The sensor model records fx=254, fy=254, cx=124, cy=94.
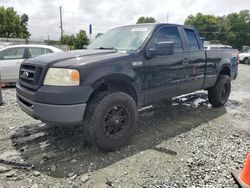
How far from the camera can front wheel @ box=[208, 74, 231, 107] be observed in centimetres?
645

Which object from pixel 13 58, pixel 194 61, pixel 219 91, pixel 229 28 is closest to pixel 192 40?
pixel 194 61

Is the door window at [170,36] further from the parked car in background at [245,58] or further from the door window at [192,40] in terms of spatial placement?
the parked car in background at [245,58]

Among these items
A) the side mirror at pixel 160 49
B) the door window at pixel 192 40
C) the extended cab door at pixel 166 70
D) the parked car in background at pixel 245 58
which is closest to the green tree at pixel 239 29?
the parked car in background at pixel 245 58

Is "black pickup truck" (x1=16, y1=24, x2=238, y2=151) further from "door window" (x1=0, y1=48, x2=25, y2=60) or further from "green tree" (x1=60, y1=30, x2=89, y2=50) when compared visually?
"green tree" (x1=60, y1=30, x2=89, y2=50)

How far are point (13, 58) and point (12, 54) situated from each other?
0.47 feet

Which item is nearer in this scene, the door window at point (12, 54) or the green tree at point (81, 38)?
the door window at point (12, 54)

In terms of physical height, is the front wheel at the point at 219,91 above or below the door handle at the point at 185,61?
below

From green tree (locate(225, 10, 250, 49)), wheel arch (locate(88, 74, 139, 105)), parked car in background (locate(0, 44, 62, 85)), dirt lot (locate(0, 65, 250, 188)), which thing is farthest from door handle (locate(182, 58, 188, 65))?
green tree (locate(225, 10, 250, 49))

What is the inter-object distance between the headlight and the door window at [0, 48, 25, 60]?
6.38 meters

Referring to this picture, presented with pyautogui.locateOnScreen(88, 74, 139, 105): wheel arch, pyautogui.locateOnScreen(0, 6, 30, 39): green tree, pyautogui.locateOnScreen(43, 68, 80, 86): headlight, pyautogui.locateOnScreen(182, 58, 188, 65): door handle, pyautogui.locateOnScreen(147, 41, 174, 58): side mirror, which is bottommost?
pyautogui.locateOnScreen(88, 74, 139, 105): wheel arch

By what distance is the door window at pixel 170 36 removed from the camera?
4.63 metres

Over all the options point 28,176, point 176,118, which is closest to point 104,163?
point 28,176

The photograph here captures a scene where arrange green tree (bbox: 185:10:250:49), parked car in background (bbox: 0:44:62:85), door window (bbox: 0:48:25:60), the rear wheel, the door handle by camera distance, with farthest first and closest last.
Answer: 1. green tree (bbox: 185:10:250:49)
2. door window (bbox: 0:48:25:60)
3. parked car in background (bbox: 0:44:62:85)
4. the door handle
5. the rear wheel

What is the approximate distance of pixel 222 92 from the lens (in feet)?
21.8
